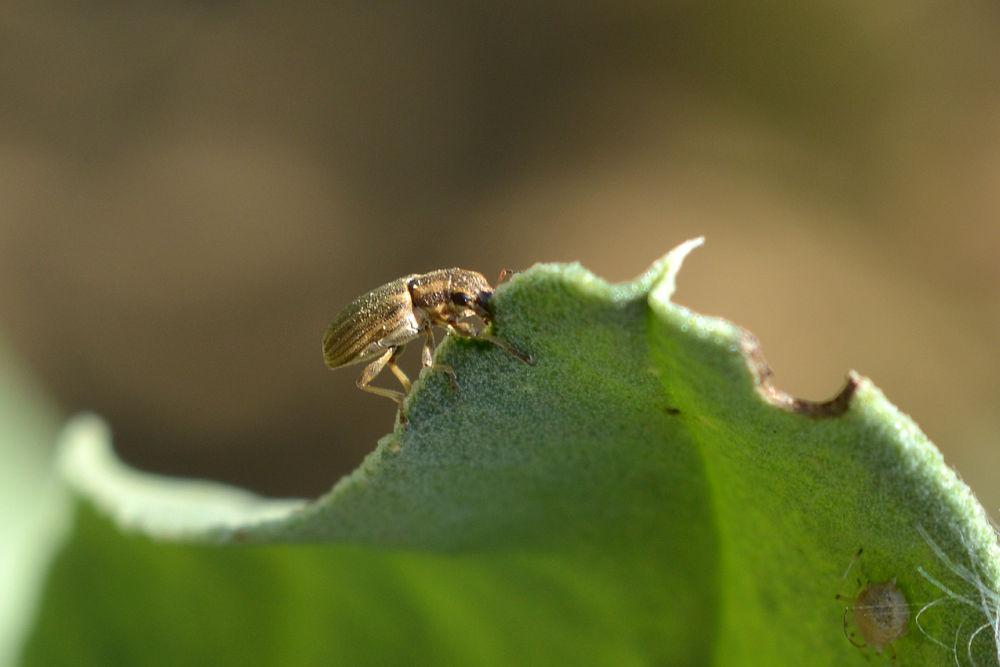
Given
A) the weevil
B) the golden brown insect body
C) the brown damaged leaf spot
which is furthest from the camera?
the weevil

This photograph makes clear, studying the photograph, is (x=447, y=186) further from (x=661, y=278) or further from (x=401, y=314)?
(x=661, y=278)

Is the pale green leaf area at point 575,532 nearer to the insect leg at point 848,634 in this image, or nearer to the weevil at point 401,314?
the insect leg at point 848,634

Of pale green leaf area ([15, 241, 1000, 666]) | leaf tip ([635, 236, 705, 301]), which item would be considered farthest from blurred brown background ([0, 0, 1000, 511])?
leaf tip ([635, 236, 705, 301])

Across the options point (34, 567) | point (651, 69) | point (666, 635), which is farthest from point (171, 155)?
point (666, 635)

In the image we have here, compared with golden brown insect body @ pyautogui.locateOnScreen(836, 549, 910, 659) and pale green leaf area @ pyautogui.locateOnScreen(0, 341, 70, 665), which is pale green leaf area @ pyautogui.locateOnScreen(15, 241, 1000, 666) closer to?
golden brown insect body @ pyautogui.locateOnScreen(836, 549, 910, 659)

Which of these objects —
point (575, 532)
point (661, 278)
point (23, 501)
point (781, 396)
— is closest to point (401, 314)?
point (575, 532)

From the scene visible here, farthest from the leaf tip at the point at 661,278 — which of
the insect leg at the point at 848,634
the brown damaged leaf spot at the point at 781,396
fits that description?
the insect leg at the point at 848,634
